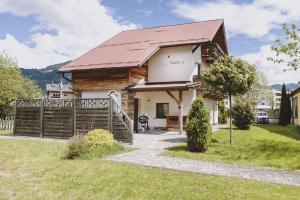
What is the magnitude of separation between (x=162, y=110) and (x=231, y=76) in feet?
34.0

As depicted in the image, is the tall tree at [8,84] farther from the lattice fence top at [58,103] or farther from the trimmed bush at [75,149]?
the trimmed bush at [75,149]

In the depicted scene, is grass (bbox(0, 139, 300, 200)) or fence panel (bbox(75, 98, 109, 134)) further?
fence panel (bbox(75, 98, 109, 134))

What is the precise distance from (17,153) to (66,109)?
542 cm

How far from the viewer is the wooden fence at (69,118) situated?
1591cm

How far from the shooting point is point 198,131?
12953mm

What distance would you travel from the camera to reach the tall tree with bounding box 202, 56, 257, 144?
1537cm

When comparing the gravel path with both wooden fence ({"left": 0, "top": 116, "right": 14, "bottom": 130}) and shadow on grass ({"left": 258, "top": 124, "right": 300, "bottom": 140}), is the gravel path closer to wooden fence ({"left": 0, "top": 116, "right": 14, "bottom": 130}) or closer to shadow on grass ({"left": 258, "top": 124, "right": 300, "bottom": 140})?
shadow on grass ({"left": 258, "top": 124, "right": 300, "bottom": 140})

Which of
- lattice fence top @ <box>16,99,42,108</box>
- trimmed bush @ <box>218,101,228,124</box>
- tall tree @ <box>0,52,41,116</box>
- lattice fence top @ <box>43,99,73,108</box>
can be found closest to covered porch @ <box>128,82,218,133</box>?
lattice fence top @ <box>43,99,73,108</box>

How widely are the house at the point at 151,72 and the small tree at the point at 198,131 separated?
7.83 meters

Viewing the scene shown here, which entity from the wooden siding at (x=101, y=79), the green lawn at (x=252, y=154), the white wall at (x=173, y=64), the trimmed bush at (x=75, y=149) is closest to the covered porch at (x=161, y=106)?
the wooden siding at (x=101, y=79)

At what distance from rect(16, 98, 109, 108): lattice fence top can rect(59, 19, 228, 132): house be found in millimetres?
5646

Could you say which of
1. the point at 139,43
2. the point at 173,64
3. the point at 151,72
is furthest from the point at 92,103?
the point at 139,43

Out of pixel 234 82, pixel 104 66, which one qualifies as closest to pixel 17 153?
pixel 234 82

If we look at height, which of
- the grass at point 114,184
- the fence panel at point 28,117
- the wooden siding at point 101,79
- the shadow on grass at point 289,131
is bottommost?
the grass at point 114,184
